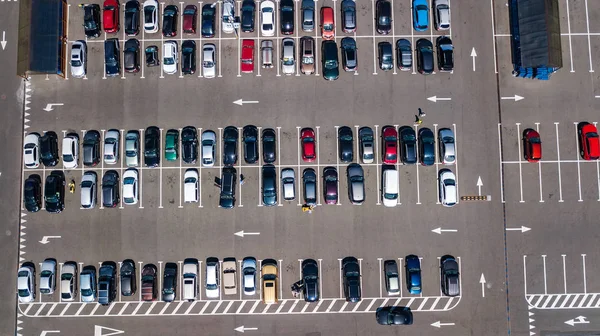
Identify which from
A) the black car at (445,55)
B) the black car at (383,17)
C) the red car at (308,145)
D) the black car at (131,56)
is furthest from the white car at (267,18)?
the black car at (445,55)

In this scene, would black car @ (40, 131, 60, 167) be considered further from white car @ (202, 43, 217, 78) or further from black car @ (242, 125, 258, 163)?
black car @ (242, 125, 258, 163)

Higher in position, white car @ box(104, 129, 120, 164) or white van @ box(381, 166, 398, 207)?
white car @ box(104, 129, 120, 164)

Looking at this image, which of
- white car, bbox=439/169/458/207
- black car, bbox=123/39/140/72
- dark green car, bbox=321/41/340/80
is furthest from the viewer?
black car, bbox=123/39/140/72

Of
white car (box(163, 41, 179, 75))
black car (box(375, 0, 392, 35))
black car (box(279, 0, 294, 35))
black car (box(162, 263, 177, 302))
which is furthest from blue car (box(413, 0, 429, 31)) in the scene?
black car (box(162, 263, 177, 302))

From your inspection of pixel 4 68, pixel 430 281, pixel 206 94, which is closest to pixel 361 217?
pixel 430 281

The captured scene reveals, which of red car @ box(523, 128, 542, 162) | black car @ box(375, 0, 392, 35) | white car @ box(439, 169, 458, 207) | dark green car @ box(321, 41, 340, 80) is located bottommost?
white car @ box(439, 169, 458, 207)

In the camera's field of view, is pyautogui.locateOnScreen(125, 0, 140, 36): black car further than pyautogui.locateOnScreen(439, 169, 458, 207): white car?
Yes

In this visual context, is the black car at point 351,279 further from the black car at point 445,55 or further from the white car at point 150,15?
the white car at point 150,15

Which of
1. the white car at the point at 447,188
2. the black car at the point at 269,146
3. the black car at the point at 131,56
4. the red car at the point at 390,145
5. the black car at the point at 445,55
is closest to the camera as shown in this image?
the white car at the point at 447,188
